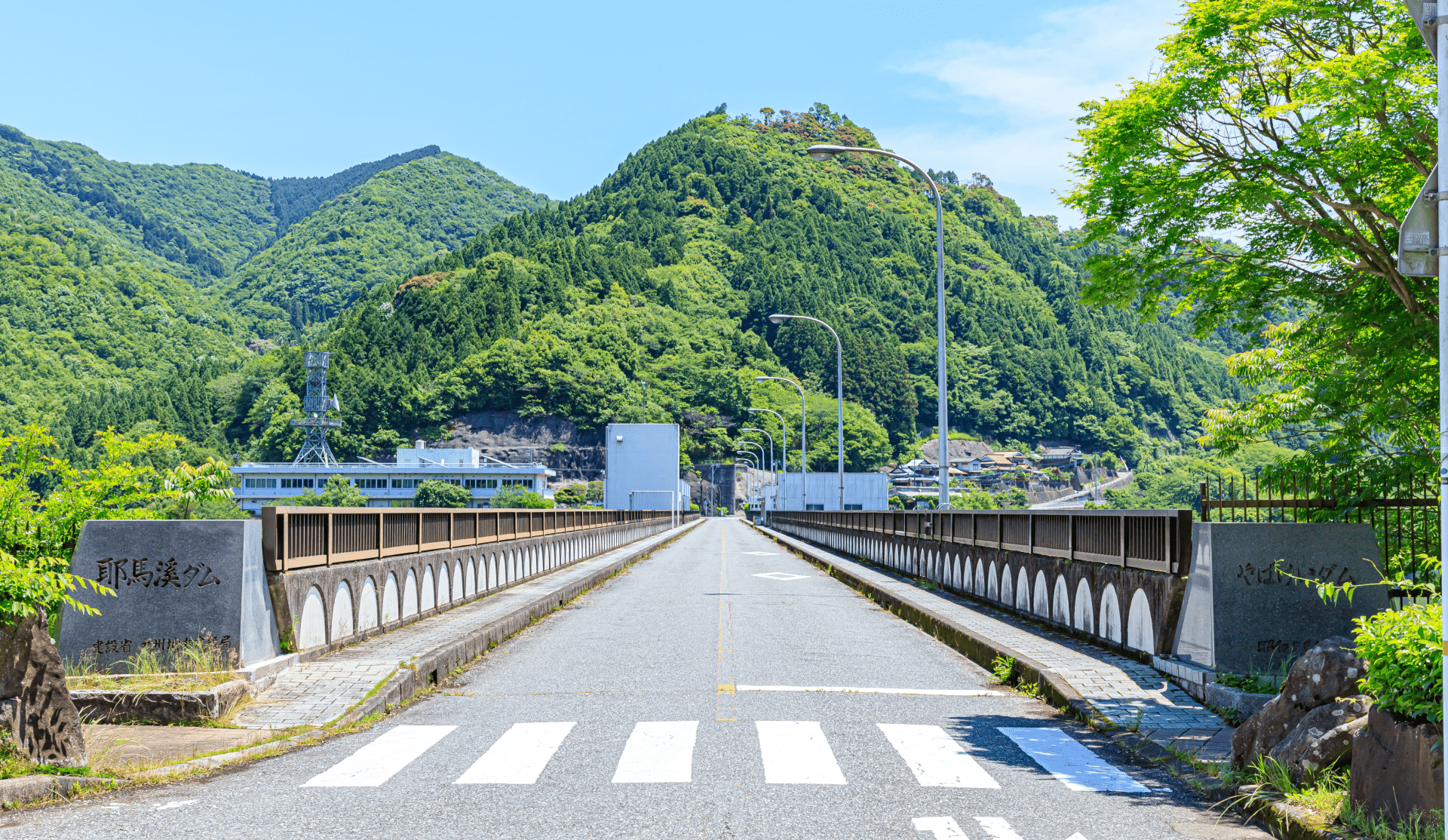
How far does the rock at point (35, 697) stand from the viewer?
6129 millimetres

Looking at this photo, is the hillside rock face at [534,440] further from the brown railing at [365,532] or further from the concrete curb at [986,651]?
the concrete curb at [986,651]

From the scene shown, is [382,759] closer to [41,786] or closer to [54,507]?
[41,786]

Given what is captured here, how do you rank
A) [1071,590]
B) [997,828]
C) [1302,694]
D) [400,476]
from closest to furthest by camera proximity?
[997,828]
[1302,694]
[1071,590]
[400,476]

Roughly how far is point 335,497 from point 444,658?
11888 centimetres

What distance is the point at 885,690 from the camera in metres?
10.3

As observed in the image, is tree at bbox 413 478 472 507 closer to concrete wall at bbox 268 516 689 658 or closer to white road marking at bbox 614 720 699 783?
concrete wall at bbox 268 516 689 658

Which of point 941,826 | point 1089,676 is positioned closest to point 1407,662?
point 941,826

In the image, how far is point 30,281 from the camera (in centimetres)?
16338

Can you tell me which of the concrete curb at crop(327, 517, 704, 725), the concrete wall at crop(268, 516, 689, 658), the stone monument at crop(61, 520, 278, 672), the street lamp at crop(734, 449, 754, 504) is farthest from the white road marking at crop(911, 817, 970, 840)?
the street lamp at crop(734, 449, 754, 504)

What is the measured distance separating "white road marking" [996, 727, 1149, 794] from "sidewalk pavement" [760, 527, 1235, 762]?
495 millimetres

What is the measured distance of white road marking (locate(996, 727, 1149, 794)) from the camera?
6.61 m

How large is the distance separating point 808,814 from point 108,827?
369cm

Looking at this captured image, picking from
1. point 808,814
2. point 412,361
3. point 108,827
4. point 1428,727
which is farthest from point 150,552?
point 412,361

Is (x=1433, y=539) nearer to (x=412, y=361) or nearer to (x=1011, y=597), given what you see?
(x=1011, y=597)
